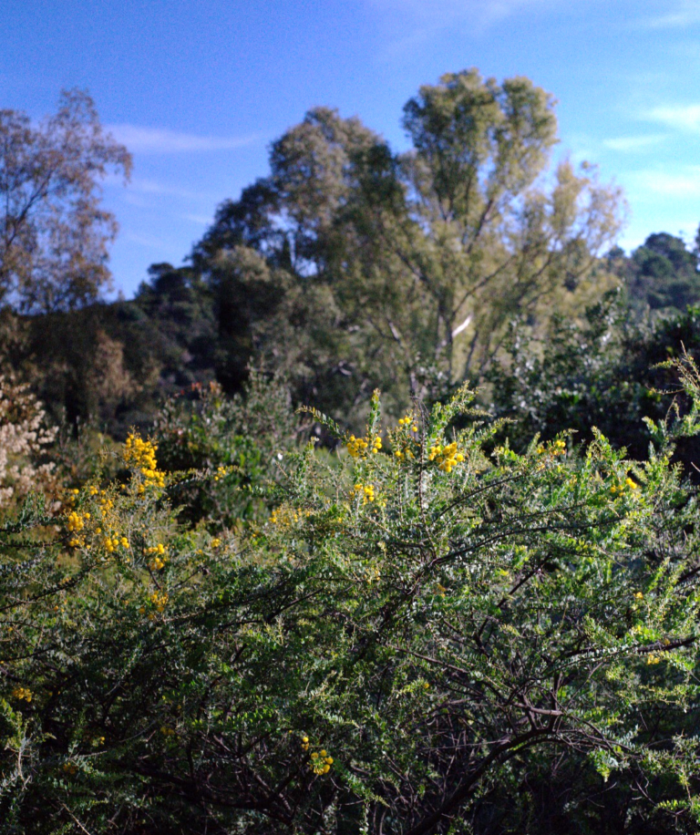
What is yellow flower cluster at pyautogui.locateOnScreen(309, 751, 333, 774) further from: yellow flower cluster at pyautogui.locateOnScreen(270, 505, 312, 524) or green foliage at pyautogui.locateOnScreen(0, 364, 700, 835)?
yellow flower cluster at pyautogui.locateOnScreen(270, 505, 312, 524)

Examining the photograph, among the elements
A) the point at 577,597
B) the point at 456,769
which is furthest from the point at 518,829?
the point at 577,597

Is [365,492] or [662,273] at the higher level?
[662,273]

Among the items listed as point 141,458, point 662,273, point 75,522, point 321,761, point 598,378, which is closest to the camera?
point 321,761

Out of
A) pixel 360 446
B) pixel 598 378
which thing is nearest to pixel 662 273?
pixel 598 378

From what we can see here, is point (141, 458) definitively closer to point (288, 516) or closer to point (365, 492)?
point (288, 516)

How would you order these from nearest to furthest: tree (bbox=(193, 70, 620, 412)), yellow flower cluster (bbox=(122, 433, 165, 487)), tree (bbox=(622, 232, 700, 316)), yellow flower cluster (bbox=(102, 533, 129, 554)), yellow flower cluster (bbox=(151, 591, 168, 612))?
1. yellow flower cluster (bbox=(151, 591, 168, 612))
2. yellow flower cluster (bbox=(102, 533, 129, 554))
3. yellow flower cluster (bbox=(122, 433, 165, 487))
4. tree (bbox=(193, 70, 620, 412))
5. tree (bbox=(622, 232, 700, 316))

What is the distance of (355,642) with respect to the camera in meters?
2.12

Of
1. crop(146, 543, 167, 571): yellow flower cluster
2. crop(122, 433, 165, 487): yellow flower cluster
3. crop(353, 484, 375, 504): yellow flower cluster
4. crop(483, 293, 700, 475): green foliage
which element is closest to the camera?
crop(353, 484, 375, 504): yellow flower cluster

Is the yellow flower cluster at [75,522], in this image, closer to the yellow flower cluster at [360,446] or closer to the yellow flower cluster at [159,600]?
the yellow flower cluster at [159,600]

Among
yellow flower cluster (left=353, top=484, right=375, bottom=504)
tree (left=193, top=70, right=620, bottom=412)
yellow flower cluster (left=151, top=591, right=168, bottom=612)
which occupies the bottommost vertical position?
yellow flower cluster (left=151, top=591, right=168, bottom=612)

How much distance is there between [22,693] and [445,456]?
150 cm

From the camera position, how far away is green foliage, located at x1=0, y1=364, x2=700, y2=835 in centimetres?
189

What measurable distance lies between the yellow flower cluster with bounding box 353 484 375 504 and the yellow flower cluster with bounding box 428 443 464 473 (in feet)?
0.75

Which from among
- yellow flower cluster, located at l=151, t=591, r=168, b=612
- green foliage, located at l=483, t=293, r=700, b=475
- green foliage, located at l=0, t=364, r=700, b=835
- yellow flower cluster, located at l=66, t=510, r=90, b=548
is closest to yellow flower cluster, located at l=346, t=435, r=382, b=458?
green foliage, located at l=0, t=364, r=700, b=835
